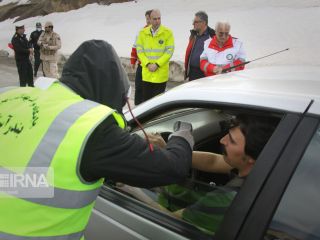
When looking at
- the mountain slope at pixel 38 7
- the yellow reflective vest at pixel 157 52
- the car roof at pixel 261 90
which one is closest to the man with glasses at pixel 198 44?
the yellow reflective vest at pixel 157 52

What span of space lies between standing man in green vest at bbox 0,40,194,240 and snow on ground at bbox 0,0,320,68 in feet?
33.1

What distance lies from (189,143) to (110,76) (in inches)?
15.4

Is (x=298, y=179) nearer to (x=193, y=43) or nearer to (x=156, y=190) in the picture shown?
(x=156, y=190)

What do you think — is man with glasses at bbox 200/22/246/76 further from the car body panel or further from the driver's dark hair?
the driver's dark hair

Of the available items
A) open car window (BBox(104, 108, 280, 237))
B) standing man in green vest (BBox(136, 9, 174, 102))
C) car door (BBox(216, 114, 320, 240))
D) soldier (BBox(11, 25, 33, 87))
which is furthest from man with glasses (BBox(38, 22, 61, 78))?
car door (BBox(216, 114, 320, 240))

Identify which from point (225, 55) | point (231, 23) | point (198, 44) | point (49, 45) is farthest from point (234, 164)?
point (231, 23)

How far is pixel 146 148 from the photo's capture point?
1.38 meters

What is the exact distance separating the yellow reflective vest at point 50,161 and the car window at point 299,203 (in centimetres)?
58

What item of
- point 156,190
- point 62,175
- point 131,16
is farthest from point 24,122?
point 131,16

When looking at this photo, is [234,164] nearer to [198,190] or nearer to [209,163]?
[198,190]

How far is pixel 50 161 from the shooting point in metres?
1.25

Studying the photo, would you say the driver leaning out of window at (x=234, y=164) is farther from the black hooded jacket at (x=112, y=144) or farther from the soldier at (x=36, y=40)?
the soldier at (x=36, y=40)

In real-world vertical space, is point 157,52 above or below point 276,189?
below

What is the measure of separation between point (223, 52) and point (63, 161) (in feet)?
12.2
